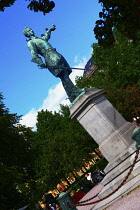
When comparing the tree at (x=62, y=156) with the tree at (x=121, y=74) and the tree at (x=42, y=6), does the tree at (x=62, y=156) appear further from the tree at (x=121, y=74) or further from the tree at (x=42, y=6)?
the tree at (x=42, y=6)

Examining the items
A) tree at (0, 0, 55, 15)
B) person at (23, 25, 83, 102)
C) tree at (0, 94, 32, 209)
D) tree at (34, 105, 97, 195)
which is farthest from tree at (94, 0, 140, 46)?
tree at (34, 105, 97, 195)

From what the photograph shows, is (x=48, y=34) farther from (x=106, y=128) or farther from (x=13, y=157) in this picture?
(x=13, y=157)

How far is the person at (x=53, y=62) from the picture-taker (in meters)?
13.0

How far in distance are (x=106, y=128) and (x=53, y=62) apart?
470 cm

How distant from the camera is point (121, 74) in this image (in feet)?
103

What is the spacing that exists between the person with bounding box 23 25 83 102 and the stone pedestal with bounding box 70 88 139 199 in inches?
48.6

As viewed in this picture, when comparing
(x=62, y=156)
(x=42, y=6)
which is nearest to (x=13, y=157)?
(x=62, y=156)

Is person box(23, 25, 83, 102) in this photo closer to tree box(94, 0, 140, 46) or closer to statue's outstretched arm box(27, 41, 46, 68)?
statue's outstretched arm box(27, 41, 46, 68)

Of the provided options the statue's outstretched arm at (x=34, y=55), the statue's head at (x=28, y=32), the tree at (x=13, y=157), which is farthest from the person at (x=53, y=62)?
→ the tree at (x=13, y=157)

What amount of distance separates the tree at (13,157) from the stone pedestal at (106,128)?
9.56 metres

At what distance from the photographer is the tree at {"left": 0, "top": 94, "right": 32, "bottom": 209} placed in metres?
20.5

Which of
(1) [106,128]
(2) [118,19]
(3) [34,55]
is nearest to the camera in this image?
(2) [118,19]

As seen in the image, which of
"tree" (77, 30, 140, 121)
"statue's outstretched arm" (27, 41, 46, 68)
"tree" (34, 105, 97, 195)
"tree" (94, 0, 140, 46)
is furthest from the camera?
"tree" (77, 30, 140, 121)

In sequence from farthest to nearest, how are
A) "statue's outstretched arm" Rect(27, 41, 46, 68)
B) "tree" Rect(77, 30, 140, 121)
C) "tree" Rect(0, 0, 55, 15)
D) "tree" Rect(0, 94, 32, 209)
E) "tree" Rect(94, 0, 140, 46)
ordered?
"tree" Rect(77, 30, 140, 121) < "tree" Rect(0, 94, 32, 209) < "statue's outstretched arm" Rect(27, 41, 46, 68) < "tree" Rect(0, 0, 55, 15) < "tree" Rect(94, 0, 140, 46)
